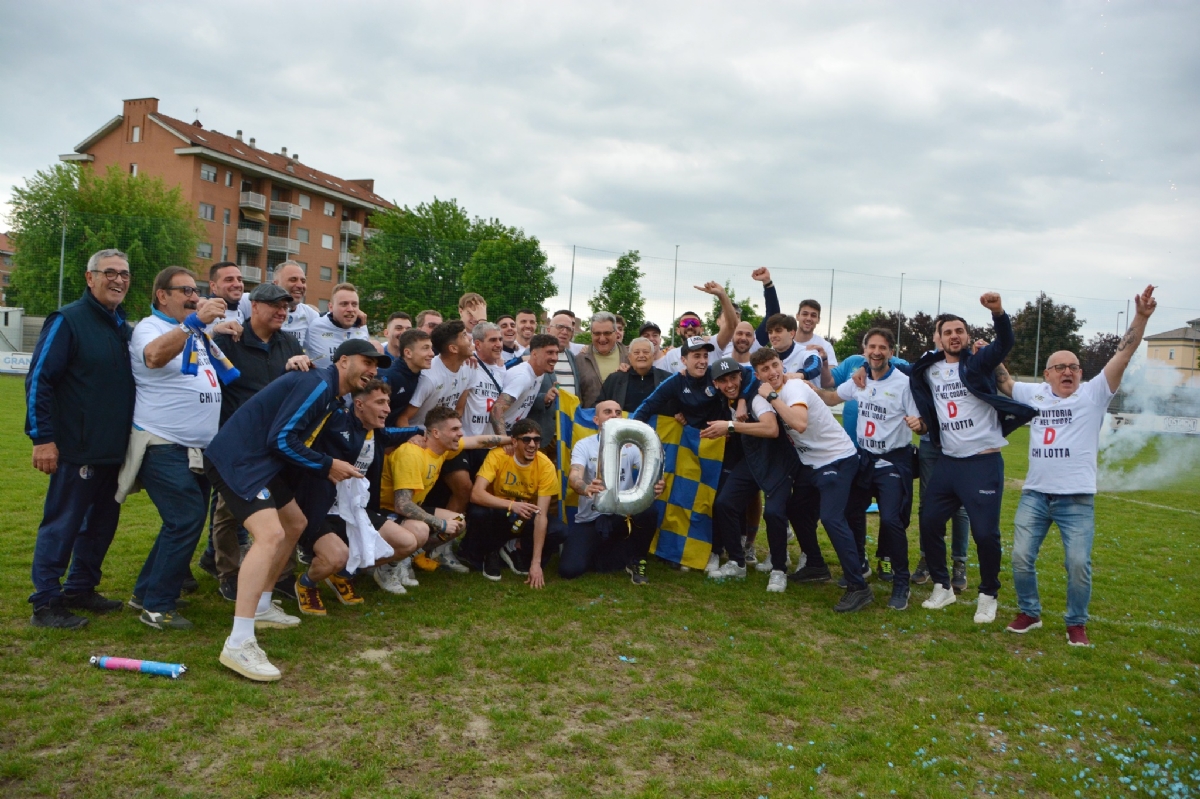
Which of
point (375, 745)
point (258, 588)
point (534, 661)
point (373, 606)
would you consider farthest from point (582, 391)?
point (375, 745)

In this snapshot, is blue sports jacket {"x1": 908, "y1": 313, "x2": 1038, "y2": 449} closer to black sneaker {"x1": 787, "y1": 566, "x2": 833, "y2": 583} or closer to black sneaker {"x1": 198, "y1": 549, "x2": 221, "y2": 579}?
black sneaker {"x1": 787, "y1": 566, "x2": 833, "y2": 583}

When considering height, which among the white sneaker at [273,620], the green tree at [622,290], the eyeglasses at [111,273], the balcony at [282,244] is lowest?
the white sneaker at [273,620]

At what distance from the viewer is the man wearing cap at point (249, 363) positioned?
543 cm

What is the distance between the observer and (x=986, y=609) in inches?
235

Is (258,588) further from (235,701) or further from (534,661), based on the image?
(534,661)

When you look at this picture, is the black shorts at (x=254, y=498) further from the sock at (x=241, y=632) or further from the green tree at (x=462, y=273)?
the green tree at (x=462, y=273)

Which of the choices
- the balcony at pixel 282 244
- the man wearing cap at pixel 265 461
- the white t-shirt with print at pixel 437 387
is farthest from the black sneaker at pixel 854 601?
the balcony at pixel 282 244

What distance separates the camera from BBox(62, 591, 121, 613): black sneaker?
5.05 meters

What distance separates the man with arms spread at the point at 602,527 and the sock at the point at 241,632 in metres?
2.86

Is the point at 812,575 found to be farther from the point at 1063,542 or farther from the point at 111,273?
the point at 111,273

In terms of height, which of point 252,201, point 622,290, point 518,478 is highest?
point 252,201

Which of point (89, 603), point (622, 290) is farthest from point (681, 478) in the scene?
point (622, 290)

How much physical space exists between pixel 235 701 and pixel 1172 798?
4204 mm

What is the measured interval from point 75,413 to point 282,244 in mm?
52951
